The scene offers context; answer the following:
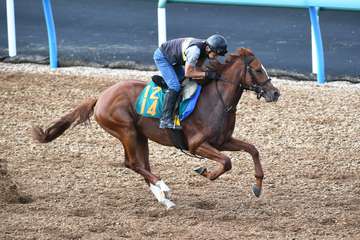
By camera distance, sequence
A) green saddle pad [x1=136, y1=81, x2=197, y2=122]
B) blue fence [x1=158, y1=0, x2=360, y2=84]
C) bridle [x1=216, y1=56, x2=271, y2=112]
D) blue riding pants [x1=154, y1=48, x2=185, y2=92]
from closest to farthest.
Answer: bridle [x1=216, y1=56, x2=271, y2=112] < blue riding pants [x1=154, y1=48, x2=185, y2=92] < green saddle pad [x1=136, y1=81, x2=197, y2=122] < blue fence [x1=158, y1=0, x2=360, y2=84]

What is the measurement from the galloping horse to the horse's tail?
0.13 metres

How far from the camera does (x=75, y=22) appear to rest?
17031 mm

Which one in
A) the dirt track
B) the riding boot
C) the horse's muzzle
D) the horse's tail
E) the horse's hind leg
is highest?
the horse's muzzle

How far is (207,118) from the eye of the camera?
8.91m

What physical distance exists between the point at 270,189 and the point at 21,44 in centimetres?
736

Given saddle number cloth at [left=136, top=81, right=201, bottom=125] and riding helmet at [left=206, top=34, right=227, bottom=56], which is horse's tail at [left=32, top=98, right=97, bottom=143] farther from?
riding helmet at [left=206, top=34, right=227, bottom=56]

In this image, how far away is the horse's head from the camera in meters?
8.79

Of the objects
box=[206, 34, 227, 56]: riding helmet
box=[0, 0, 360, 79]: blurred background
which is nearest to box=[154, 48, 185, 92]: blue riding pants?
box=[206, 34, 227, 56]: riding helmet

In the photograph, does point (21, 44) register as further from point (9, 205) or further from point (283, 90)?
point (9, 205)

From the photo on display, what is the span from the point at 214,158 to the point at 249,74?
883mm

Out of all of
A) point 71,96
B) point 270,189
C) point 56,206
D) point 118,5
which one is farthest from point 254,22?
point 56,206

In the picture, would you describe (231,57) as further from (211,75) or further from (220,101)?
(220,101)

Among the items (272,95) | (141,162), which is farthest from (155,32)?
(272,95)

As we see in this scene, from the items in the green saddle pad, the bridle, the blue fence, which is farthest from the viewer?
the blue fence
